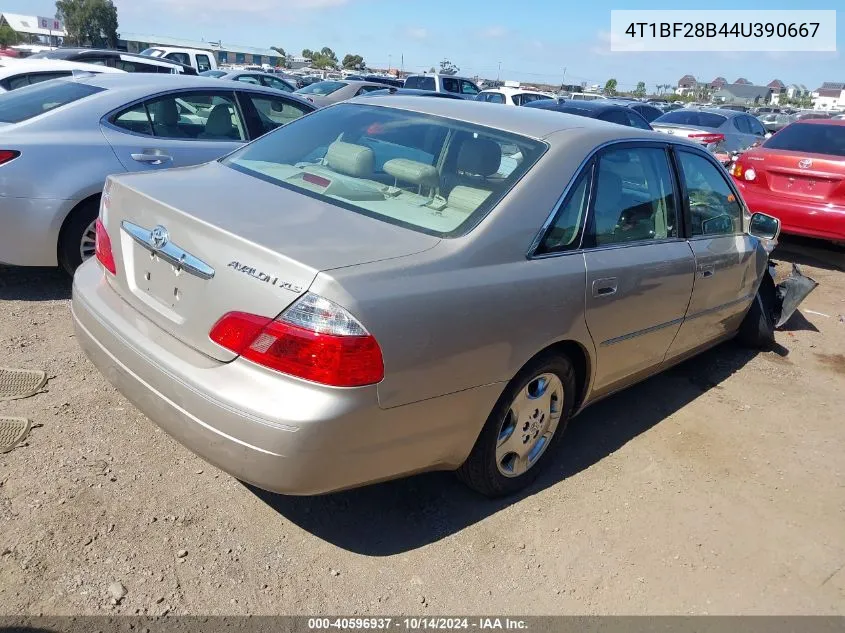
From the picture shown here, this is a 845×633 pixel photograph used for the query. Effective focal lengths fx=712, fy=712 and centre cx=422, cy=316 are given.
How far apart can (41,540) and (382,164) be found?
2021mm

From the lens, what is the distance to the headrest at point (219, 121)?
557 centimetres

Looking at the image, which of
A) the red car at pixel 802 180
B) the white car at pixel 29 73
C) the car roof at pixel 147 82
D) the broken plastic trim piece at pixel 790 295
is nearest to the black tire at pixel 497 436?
the broken plastic trim piece at pixel 790 295

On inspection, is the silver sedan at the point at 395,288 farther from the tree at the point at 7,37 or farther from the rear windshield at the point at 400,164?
the tree at the point at 7,37

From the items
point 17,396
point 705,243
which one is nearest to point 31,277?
point 17,396

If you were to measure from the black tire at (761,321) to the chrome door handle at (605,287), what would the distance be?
226cm

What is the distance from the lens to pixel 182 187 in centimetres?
291

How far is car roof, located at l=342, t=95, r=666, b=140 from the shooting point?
127 inches

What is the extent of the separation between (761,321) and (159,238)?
4180 millimetres

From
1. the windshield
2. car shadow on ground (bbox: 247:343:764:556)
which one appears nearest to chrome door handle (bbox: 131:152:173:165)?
car shadow on ground (bbox: 247:343:764:556)

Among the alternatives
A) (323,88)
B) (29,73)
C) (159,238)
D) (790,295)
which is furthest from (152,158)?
(323,88)

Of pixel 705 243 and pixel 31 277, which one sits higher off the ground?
pixel 705 243

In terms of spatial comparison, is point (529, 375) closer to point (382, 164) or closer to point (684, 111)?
point (382, 164)

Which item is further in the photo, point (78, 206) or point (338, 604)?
point (78, 206)

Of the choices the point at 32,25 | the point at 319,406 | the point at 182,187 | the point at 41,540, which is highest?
the point at 32,25
